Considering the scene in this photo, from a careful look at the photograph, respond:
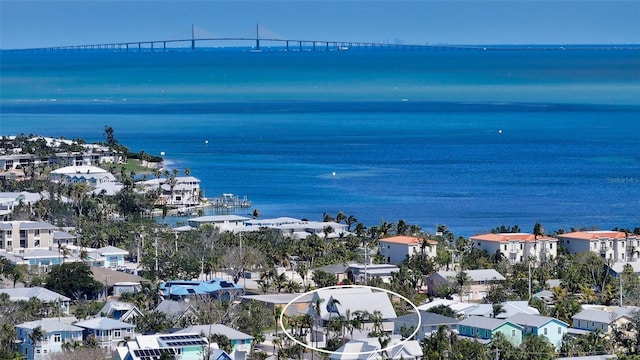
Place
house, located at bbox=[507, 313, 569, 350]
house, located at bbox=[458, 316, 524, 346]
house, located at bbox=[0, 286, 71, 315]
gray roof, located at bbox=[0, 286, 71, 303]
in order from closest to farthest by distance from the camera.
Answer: house, located at bbox=[458, 316, 524, 346] → house, located at bbox=[507, 313, 569, 350] → house, located at bbox=[0, 286, 71, 315] → gray roof, located at bbox=[0, 286, 71, 303]

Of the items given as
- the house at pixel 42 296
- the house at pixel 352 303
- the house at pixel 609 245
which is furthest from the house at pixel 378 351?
the house at pixel 609 245

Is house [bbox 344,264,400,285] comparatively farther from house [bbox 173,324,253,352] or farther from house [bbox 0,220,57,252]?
house [bbox 0,220,57,252]

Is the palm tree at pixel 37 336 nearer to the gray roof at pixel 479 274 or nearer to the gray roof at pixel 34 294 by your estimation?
the gray roof at pixel 34 294

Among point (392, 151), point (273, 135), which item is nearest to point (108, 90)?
point (273, 135)

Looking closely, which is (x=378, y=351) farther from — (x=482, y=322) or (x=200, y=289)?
(x=200, y=289)

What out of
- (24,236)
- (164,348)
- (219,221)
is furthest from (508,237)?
(164,348)

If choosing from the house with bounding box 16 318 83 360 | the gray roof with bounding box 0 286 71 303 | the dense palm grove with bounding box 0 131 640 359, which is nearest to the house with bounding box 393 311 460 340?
the dense palm grove with bounding box 0 131 640 359
